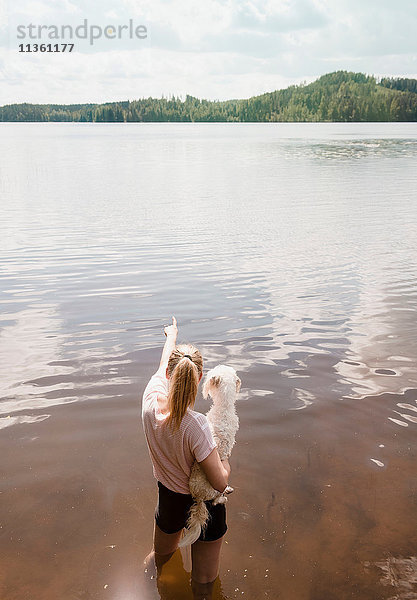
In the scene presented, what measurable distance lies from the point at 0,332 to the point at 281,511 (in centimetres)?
686

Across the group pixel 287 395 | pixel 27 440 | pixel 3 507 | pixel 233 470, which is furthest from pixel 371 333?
pixel 3 507

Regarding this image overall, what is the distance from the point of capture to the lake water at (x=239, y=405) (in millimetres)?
4938

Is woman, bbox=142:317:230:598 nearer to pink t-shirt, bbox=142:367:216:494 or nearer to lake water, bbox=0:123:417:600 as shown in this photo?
pink t-shirt, bbox=142:367:216:494

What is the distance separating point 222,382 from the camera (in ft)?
13.0

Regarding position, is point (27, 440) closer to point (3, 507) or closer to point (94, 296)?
point (3, 507)

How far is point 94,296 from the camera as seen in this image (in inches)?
495

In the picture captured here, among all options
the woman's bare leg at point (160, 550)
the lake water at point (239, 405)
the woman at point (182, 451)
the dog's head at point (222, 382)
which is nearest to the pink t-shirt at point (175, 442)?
the woman at point (182, 451)

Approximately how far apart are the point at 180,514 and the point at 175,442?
0.74 metres

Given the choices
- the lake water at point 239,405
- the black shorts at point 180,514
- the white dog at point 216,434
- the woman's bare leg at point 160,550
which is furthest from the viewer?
the lake water at point 239,405

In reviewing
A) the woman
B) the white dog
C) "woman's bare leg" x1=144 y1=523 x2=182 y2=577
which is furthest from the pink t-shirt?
"woman's bare leg" x1=144 y1=523 x2=182 y2=577

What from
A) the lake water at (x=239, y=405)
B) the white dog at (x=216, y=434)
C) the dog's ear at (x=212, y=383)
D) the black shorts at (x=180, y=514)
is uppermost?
the dog's ear at (x=212, y=383)

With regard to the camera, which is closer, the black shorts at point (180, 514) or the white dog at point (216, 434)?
the white dog at point (216, 434)

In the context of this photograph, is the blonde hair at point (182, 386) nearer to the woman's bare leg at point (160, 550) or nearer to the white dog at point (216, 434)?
the white dog at point (216, 434)

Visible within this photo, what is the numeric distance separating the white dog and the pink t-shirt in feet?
0.35
